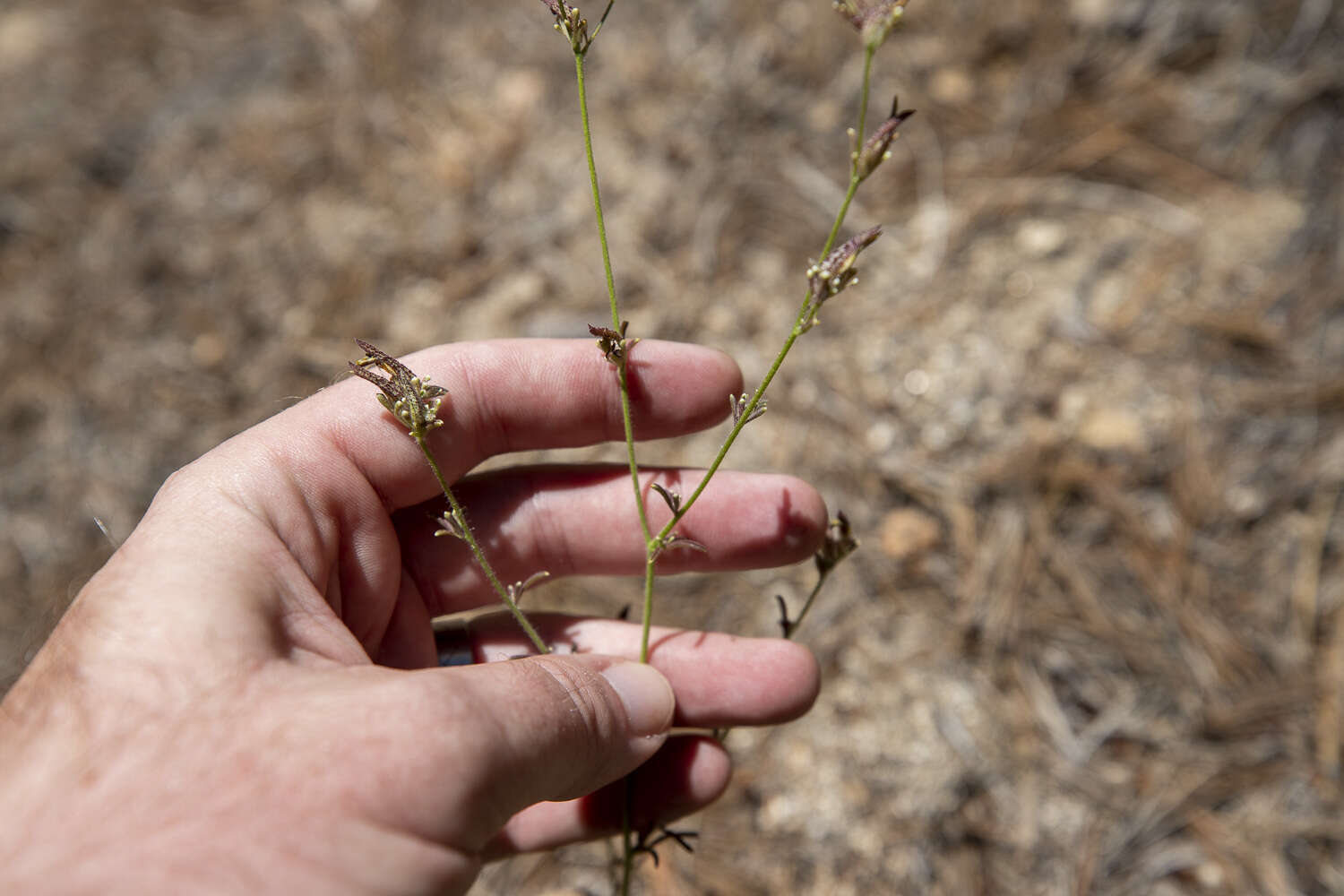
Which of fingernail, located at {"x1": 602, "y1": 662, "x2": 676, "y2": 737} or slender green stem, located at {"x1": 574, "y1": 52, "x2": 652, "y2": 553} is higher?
slender green stem, located at {"x1": 574, "y1": 52, "x2": 652, "y2": 553}

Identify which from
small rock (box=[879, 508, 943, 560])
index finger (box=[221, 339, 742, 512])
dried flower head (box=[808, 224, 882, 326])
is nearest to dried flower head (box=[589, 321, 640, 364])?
index finger (box=[221, 339, 742, 512])

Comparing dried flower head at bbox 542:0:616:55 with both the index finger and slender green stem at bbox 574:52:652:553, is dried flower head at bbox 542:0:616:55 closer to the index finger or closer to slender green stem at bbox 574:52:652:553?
slender green stem at bbox 574:52:652:553

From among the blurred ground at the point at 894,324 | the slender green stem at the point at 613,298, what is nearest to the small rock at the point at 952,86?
the blurred ground at the point at 894,324

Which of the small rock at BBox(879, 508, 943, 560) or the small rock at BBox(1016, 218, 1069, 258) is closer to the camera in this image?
the small rock at BBox(879, 508, 943, 560)

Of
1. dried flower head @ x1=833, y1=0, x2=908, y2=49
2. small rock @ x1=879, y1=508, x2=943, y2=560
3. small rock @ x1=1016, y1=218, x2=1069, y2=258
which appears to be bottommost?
small rock @ x1=879, y1=508, x2=943, y2=560

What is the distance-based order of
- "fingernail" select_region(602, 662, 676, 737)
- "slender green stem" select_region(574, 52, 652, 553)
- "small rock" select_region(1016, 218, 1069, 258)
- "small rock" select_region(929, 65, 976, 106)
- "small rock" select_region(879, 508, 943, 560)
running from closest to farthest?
1. "slender green stem" select_region(574, 52, 652, 553)
2. "fingernail" select_region(602, 662, 676, 737)
3. "small rock" select_region(879, 508, 943, 560)
4. "small rock" select_region(1016, 218, 1069, 258)
5. "small rock" select_region(929, 65, 976, 106)

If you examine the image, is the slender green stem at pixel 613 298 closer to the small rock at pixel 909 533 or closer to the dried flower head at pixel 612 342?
the dried flower head at pixel 612 342
